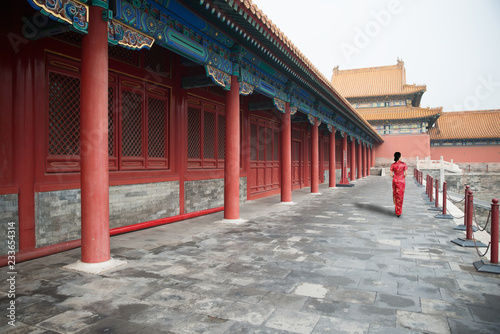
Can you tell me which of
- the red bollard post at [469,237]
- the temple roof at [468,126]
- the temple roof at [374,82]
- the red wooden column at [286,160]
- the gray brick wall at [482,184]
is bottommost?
the gray brick wall at [482,184]

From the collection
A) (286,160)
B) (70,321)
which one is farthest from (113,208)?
(286,160)

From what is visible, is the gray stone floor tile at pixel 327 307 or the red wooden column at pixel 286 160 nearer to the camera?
the gray stone floor tile at pixel 327 307

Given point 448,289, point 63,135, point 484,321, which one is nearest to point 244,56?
point 63,135

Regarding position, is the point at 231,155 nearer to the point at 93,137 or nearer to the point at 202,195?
the point at 202,195

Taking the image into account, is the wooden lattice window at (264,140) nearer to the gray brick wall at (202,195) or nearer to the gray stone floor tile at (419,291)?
the gray brick wall at (202,195)

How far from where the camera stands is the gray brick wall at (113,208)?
4.47 meters

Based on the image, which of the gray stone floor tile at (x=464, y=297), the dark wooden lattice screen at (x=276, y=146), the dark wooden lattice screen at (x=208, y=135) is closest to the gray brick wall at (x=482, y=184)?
the dark wooden lattice screen at (x=276, y=146)

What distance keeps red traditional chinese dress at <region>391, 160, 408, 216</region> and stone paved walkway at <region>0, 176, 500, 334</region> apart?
6.13 ft

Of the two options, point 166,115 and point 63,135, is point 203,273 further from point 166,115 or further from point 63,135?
point 166,115

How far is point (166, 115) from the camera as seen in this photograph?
22.9ft

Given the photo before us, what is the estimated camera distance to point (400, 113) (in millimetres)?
32531

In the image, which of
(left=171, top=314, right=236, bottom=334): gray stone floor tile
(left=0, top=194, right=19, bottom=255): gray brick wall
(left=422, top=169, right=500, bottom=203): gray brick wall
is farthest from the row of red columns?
(left=422, top=169, right=500, bottom=203): gray brick wall

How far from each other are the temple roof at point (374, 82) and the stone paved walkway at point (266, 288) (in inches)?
1294

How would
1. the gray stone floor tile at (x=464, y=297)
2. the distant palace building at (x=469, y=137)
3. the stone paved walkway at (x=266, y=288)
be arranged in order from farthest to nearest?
the distant palace building at (x=469, y=137)
the gray stone floor tile at (x=464, y=297)
the stone paved walkway at (x=266, y=288)
